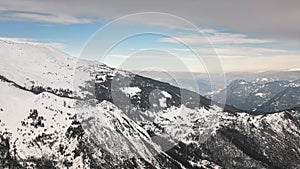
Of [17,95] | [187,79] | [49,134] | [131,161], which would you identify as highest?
[187,79]

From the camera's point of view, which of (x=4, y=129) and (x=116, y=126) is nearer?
(x=4, y=129)

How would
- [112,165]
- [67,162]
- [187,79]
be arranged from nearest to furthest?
[187,79] → [67,162] → [112,165]

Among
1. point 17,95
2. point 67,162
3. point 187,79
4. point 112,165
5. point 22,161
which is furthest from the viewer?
point 17,95

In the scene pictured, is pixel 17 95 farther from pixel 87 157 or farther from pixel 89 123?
pixel 87 157

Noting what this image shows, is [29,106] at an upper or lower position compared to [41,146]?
upper

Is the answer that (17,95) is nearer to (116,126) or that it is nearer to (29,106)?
(29,106)

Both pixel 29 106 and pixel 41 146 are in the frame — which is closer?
pixel 41 146

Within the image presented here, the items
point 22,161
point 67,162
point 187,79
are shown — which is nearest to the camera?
point 187,79

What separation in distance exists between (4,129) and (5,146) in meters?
11.2

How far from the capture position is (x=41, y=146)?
15362cm

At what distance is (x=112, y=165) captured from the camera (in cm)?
16425

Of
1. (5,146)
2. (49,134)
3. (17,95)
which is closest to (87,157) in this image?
(49,134)

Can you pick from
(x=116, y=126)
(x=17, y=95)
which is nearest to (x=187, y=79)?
(x=116, y=126)

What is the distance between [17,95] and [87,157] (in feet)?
190
